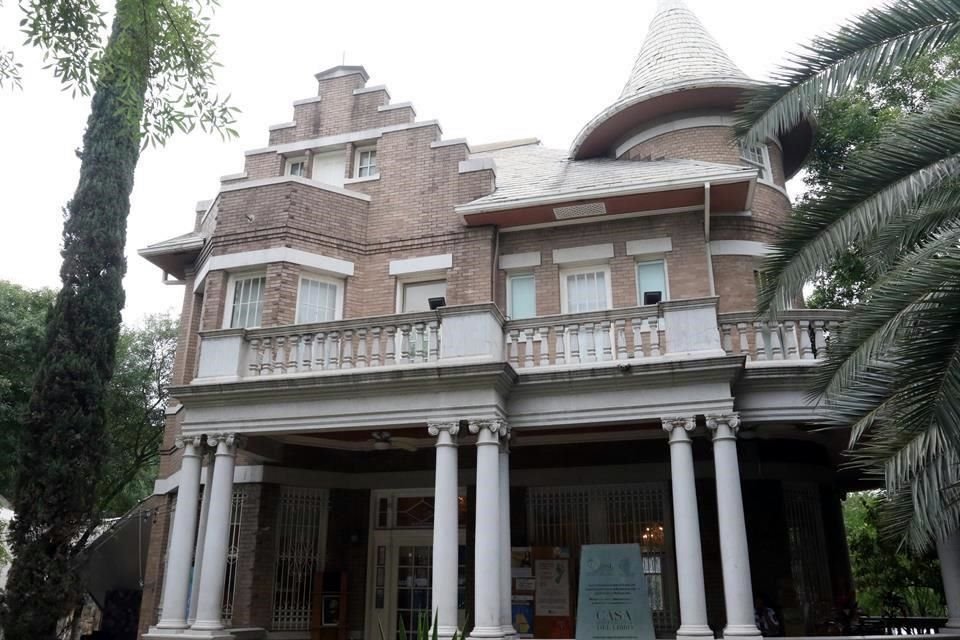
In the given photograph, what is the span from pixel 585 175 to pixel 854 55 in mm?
8662

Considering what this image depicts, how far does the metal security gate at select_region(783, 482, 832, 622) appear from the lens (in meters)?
12.8

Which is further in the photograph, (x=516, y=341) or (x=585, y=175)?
(x=585, y=175)

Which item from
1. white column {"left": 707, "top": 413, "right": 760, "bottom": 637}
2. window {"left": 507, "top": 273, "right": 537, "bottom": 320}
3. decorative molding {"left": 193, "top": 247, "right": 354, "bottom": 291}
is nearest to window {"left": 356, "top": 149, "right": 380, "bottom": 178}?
decorative molding {"left": 193, "top": 247, "right": 354, "bottom": 291}

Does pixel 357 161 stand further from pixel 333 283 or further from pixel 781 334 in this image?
pixel 781 334

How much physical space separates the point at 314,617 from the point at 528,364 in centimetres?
650

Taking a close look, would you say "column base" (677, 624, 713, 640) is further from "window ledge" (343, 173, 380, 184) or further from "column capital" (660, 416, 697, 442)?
"window ledge" (343, 173, 380, 184)

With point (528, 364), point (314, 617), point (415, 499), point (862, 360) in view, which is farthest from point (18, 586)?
point (862, 360)

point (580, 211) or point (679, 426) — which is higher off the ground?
point (580, 211)

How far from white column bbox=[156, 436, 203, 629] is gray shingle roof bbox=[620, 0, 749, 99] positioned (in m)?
11.2

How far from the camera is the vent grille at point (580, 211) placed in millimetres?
13898

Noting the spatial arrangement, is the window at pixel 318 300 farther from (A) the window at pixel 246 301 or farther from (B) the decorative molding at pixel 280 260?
(A) the window at pixel 246 301

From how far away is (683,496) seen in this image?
10062 millimetres

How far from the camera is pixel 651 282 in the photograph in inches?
551

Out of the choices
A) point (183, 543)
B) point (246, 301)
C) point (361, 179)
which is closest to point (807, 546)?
point (183, 543)
